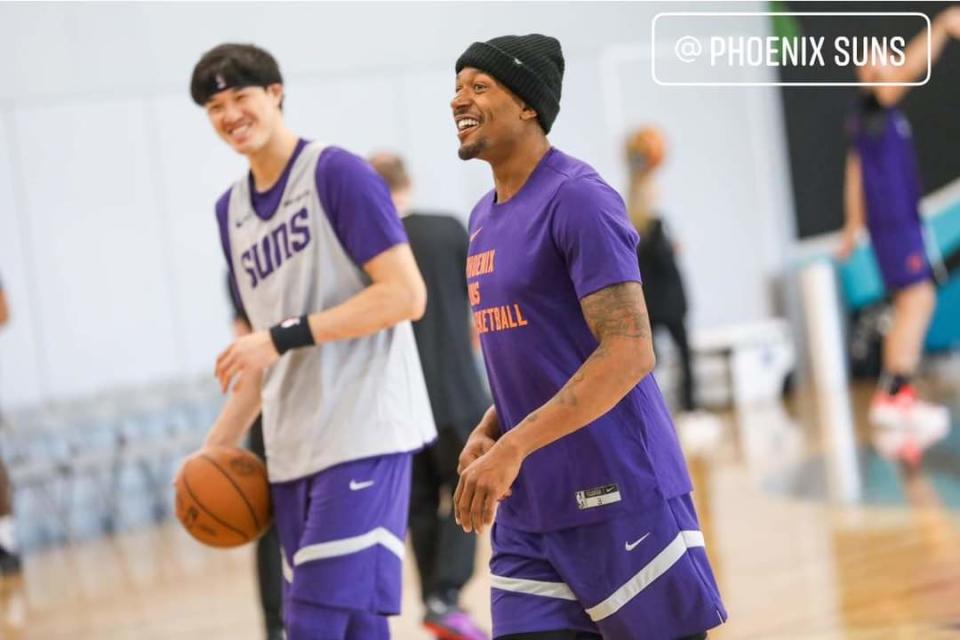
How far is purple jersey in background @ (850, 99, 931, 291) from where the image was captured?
8.82 metres

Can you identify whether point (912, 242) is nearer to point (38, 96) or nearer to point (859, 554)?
point (859, 554)

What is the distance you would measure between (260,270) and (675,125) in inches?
368

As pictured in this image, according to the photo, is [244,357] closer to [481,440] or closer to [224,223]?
[224,223]

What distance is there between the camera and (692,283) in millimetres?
12656

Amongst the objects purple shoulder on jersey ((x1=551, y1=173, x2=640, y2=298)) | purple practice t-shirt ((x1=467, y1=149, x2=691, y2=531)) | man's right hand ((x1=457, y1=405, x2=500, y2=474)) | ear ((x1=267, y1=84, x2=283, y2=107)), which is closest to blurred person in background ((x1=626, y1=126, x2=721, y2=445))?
ear ((x1=267, y1=84, x2=283, y2=107))

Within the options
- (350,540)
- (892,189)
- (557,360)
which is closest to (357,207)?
(350,540)

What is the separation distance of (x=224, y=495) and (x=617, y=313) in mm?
1542

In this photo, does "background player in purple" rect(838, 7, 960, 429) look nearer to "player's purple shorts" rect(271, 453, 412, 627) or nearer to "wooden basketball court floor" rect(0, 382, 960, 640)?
"wooden basketball court floor" rect(0, 382, 960, 640)

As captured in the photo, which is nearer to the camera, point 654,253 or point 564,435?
point 564,435

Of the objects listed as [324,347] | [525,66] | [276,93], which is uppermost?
[276,93]

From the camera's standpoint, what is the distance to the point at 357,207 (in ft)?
11.0

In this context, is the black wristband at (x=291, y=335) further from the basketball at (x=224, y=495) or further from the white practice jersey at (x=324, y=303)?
the basketball at (x=224, y=495)

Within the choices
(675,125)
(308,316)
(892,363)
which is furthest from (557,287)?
(675,125)

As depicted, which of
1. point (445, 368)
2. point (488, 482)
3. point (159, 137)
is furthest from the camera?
point (159, 137)
